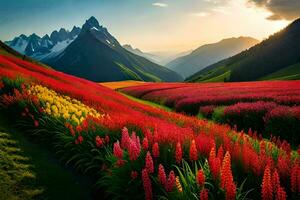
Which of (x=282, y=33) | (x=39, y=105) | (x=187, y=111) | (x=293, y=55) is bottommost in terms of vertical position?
(x=187, y=111)

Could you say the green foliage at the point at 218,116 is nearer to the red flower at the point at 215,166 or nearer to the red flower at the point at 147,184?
the red flower at the point at 215,166

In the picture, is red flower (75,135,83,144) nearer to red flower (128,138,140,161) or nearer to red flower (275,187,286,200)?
red flower (128,138,140,161)

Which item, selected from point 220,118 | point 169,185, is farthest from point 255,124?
point 169,185

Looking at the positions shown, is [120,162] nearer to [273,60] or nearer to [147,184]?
[147,184]

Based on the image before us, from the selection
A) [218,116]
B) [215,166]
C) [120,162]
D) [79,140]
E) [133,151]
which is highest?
[215,166]

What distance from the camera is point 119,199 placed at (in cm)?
688

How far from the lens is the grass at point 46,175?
7.58m

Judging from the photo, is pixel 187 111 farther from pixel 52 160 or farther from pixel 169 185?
pixel 169 185

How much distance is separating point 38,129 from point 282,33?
15204 cm

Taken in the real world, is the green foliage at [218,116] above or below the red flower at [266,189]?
below

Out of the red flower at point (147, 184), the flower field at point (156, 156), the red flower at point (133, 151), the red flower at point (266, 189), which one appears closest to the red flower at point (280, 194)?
the flower field at point (156, 156)

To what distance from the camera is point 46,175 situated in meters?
8.31

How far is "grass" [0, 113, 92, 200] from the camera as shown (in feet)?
24.9

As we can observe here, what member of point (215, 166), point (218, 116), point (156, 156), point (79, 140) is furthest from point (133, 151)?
point (218, 116)
